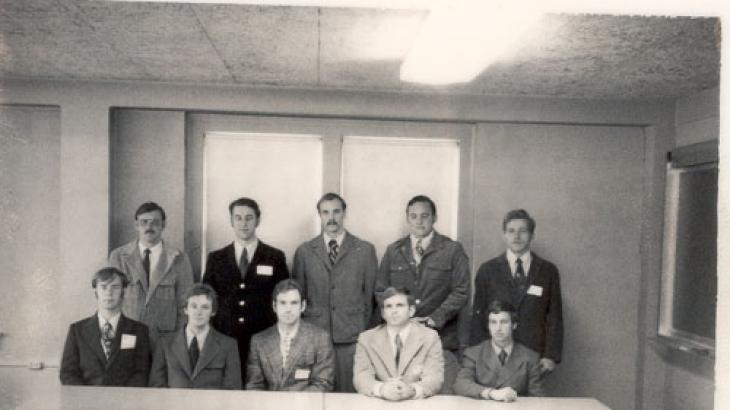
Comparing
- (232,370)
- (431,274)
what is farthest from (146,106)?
(431,274)

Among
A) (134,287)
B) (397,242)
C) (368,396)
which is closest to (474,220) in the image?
(397,242)

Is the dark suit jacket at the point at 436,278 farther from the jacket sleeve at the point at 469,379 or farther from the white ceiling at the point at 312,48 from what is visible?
the white ceiling at the point at 312,48

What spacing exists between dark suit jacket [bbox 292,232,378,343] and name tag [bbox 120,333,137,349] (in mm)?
841

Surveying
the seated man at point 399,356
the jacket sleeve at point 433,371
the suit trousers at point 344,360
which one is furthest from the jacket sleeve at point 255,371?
the suit trousers at point 344,360

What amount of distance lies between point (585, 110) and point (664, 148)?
18.5 inches

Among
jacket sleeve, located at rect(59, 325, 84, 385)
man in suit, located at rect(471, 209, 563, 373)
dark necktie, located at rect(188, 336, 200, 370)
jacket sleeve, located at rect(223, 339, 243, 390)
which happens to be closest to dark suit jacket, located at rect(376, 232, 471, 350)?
man in suit, located at rect(471, 209, 563, 373)

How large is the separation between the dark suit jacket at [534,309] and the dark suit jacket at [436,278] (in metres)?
0.13

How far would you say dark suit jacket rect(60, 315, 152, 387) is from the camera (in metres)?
2.07

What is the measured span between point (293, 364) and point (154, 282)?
994mm

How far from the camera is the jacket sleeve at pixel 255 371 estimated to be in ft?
6.93

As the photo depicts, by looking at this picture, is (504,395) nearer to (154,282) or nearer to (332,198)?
(332,198)

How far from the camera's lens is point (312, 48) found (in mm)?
2109

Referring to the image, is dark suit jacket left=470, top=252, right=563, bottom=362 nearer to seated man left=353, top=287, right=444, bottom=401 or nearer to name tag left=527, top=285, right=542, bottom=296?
name tag left=527, top=285, right=542, bottom=296

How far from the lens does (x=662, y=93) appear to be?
267 cm
